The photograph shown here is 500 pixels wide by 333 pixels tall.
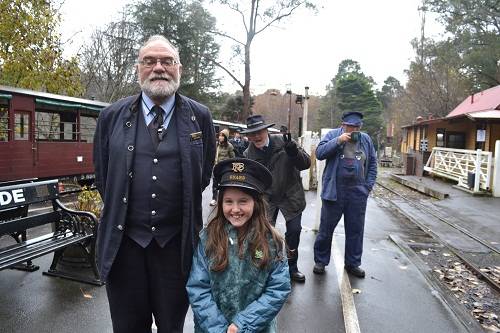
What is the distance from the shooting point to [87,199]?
5250mm

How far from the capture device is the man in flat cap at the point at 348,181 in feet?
16.2

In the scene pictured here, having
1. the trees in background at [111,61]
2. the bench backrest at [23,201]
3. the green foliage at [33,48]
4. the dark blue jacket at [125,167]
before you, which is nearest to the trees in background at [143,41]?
the trees in background at [111,61]

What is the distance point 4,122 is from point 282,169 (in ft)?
29.8

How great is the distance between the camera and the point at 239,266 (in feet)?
7.62

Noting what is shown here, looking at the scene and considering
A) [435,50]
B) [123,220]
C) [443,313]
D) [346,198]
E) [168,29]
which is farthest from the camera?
[435,50]

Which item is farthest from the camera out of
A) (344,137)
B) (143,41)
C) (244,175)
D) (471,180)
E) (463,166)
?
(143,41)

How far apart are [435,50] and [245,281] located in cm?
3510

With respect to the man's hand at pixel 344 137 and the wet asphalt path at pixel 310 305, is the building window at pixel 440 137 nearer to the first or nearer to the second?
the wet asphalt path at pixel 310 305

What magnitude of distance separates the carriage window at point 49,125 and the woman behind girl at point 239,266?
37.8ft

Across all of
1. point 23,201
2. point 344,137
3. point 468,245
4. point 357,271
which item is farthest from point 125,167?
point 468,245

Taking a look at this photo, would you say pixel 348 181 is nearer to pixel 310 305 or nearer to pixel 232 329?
pixel 310 305

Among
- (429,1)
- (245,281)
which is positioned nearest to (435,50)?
(429,1)

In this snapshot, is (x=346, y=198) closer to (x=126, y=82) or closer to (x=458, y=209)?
(x=458, y=209)

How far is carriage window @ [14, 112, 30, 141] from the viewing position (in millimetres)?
10883
